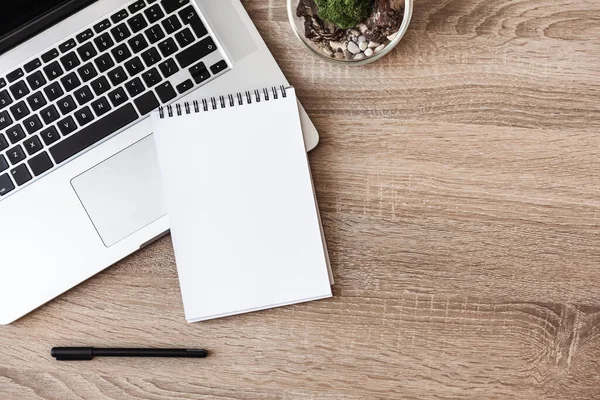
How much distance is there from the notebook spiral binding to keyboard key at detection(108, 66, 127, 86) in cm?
5

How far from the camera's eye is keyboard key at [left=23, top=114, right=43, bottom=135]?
0.70 meters

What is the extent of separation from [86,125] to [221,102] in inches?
5.9

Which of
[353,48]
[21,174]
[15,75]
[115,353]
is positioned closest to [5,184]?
[21,174]

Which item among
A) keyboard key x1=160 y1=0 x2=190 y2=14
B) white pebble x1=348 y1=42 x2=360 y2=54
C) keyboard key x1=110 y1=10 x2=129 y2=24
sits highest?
keyboard key x1=110 y1=10 x2=129 y2=24

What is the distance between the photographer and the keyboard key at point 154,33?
0.71 metres

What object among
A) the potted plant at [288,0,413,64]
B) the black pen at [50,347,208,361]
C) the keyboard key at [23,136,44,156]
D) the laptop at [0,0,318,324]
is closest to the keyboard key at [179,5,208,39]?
the laptop at [0,0,318,324]

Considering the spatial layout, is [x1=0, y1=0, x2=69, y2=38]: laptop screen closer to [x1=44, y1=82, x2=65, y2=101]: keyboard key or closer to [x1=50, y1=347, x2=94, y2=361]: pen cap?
[x1=44, y1=82, x2=65, y2=101]: keyboard key

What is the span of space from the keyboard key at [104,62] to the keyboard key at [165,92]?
0.06 meters

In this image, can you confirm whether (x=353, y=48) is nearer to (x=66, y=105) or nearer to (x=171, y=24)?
(x=171, y=24)

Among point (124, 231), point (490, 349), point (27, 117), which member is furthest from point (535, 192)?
point (27, 117)

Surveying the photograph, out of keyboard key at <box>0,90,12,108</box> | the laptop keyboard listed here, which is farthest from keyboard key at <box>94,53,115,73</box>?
keyboard key at <box>0,90,12,108</box>

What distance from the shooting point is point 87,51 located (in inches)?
27.7

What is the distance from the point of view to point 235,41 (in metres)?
0.72

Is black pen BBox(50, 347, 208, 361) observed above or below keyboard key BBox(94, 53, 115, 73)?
below
